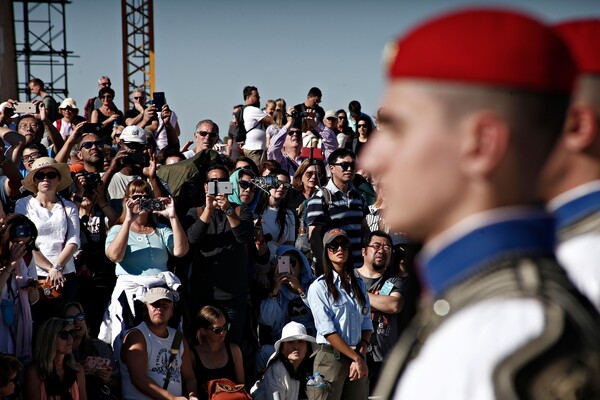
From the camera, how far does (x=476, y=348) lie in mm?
1442

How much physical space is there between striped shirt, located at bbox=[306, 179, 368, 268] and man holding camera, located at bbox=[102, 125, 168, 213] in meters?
1.62

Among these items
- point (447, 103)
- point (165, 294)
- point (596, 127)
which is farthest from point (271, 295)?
point (447, 103)

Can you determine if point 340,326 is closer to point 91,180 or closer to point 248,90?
point 91,180

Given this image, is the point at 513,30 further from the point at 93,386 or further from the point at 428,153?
the point at 93,386

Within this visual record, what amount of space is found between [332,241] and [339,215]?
3.14 ft

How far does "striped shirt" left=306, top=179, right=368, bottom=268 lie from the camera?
33.8 ft

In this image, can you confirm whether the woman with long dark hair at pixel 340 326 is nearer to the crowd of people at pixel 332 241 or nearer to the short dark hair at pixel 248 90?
the crowd of people at pixel 332 241

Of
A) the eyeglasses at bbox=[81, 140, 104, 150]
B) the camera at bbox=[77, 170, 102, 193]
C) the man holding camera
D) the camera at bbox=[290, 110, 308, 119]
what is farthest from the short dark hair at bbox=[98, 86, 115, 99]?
the camera at bbox=[77, 170, 102, 193]

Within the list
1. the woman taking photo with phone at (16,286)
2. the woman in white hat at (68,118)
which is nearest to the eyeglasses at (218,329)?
the woman taking photo with phone at (16,286)

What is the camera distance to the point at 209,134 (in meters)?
11.5

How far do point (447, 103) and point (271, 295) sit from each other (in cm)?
837

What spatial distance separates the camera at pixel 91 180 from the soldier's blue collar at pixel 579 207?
23.5ft

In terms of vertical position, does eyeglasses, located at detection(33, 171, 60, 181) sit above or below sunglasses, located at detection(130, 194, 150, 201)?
above

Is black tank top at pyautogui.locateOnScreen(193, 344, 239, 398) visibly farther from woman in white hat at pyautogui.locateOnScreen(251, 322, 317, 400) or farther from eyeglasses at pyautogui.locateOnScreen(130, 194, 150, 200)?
eyeglasses at pyautogui.locateOnScreen(130, 194, 150, 200)
